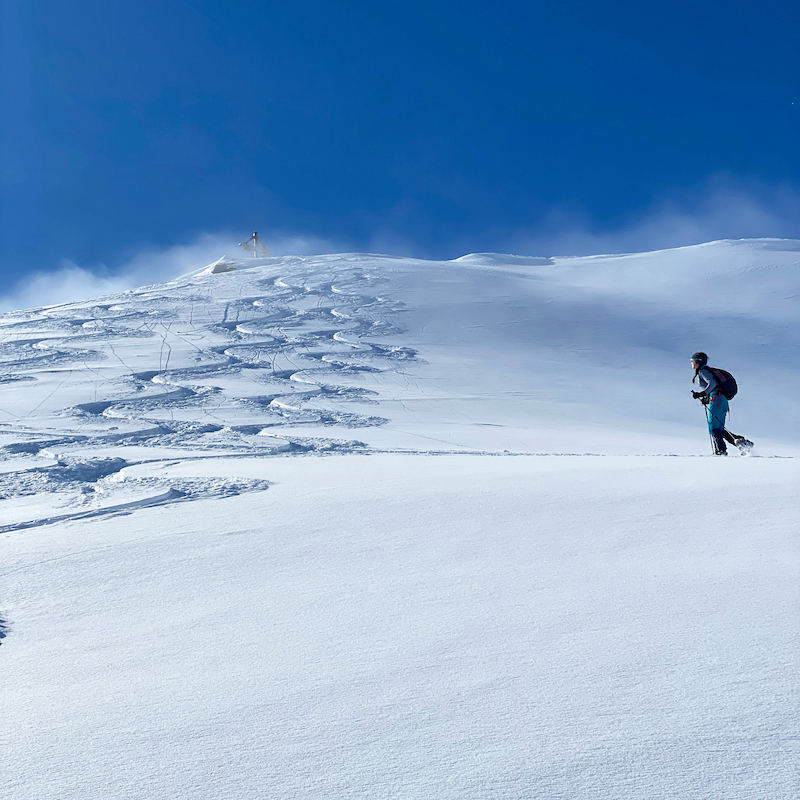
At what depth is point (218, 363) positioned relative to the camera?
11.5 m

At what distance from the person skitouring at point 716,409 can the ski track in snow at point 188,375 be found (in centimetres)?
336

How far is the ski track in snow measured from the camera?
5344 millimetres

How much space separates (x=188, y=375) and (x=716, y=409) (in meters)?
7.38

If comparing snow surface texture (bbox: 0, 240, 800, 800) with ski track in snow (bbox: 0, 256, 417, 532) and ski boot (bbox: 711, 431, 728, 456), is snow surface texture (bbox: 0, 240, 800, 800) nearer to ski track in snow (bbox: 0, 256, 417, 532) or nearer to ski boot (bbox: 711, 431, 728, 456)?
ski track in snow (bbox: 0, 256, 417, 532)

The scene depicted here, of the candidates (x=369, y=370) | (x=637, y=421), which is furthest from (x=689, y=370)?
(x=369, y=370)

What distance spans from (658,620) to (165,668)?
1.42m

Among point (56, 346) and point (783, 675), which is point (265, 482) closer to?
point (783, 675)

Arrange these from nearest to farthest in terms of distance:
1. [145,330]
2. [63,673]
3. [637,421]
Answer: [63,673] < [637,421] < [145,330]

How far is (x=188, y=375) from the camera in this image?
35.1ft

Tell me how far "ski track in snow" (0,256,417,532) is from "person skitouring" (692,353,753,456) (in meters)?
3.36

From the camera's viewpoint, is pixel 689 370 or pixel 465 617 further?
pixel 689 370

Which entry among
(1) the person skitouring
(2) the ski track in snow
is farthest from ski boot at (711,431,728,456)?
(2) the ski track in snow

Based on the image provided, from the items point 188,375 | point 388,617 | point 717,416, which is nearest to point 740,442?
point 717,416

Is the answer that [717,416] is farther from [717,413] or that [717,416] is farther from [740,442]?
[740,442]
